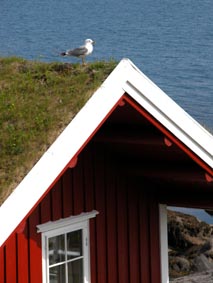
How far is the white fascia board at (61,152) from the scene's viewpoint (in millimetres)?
7684

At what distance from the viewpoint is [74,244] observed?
1048cm

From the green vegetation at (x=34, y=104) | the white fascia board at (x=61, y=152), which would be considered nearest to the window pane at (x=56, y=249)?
the green vegetation at (x=34, y=104)

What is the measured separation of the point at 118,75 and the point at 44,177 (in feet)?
3.60

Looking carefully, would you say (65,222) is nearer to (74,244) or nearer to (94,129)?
(74,244)

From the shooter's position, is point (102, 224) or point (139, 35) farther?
point (139, 35)

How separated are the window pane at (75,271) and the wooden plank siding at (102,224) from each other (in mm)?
144

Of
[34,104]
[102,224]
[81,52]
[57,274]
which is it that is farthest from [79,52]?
[34,104]

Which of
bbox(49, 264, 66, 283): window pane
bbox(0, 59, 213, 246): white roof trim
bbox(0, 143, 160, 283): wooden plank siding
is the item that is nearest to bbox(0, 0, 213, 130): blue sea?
bbox(0, 143, 160, 283): wooden plank siding

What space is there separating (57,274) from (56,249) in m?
0.26

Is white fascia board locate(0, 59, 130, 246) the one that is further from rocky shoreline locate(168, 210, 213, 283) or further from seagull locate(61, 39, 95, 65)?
rocky shoreline locate(168, 210, 213, 283)

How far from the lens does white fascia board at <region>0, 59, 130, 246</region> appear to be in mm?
7684

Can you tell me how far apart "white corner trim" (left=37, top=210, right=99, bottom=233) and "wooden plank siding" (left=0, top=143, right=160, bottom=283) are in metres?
0.04

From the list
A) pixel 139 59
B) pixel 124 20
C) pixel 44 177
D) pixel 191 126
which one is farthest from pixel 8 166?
pixel 124 20

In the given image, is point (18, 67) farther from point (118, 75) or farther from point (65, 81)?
point (118, 75)
